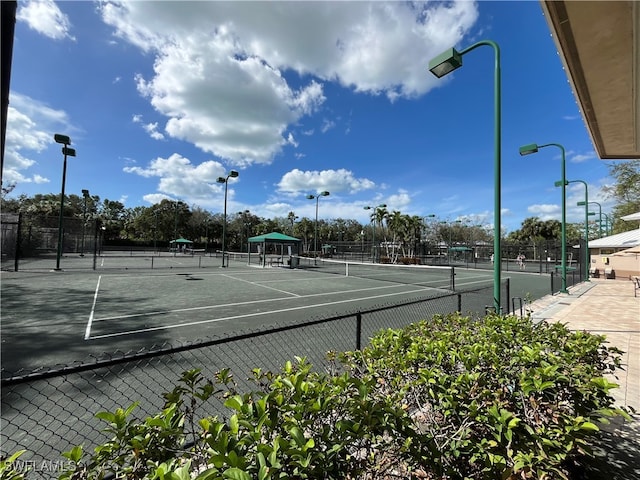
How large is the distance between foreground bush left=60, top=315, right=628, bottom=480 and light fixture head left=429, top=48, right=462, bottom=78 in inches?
192

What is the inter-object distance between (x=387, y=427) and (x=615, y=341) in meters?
7.67

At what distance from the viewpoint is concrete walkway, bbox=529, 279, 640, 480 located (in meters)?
2.76

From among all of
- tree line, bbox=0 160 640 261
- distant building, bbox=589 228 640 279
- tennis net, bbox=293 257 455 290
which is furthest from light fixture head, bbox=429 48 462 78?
tree line, bbox=0 160 640 261

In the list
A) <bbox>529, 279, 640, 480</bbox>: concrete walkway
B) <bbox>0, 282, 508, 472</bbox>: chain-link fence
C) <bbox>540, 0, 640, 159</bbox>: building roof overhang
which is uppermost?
<bbox>540, 0, 640, 159</bbox>: building roof overhang

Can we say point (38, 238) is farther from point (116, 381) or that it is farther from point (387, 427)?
point (387, 427)

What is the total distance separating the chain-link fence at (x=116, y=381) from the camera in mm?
2826

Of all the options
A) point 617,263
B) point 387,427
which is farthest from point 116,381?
point 617,263

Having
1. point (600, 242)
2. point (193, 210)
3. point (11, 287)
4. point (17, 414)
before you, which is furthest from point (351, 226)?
point (17, 414)

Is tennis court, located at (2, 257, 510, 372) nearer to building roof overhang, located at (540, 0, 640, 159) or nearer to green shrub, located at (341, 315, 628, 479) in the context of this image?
green shrub, located at (341, 315, 628, 479)

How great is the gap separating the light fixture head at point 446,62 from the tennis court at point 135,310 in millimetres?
6386

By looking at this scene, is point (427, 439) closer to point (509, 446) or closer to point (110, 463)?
point (509, 446)

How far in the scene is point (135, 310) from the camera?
9.14 meters

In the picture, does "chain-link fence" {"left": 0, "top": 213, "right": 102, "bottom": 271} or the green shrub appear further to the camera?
"chain-link fence" {"left": 0, "top": 213, "right": 102, "bottom": 271}

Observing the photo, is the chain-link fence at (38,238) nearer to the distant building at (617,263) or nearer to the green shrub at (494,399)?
the green shrub at (494,399)
